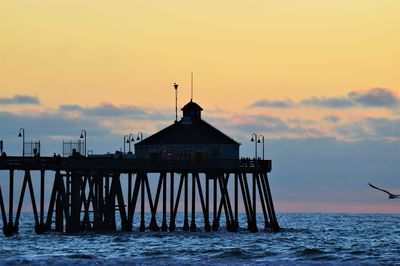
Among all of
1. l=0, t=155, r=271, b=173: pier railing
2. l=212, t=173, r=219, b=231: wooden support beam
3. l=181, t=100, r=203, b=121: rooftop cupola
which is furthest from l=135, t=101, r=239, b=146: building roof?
l=212, t=173, r=219, b=231: wooden support beam

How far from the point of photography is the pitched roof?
9062 cm

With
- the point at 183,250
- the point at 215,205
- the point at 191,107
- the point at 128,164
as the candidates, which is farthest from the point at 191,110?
the point at 183,250

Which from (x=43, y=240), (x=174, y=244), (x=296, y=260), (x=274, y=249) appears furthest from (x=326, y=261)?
(x=43, y=240)

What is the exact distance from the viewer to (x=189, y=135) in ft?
299

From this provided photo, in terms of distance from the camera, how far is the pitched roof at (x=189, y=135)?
9062cm

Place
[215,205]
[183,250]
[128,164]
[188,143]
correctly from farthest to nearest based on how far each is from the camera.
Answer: [215,205], [188,143], [128,164], [183,250]

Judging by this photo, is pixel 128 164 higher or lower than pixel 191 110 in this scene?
lower

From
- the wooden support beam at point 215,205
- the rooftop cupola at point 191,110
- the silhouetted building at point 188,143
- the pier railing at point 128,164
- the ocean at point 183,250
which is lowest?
the ocean at point 183,250

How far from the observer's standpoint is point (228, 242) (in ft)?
262

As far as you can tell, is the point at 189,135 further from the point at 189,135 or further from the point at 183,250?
the point at 183,250

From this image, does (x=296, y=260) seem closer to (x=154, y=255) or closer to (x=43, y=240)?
(x=154, y=255)

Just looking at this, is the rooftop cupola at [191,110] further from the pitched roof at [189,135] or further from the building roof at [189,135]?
the pitched roof at [189,135]

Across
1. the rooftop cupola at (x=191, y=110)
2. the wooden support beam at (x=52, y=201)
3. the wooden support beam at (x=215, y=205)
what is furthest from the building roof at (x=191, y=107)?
the wooden support beam at (x=52, y=201)

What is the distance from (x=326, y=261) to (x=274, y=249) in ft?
25.1
